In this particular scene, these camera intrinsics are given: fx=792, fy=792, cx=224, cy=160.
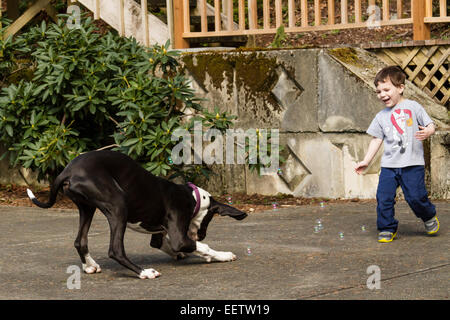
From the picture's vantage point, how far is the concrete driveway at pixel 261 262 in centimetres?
424

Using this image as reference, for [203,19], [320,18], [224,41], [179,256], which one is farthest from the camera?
[224,41]

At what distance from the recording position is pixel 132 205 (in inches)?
189

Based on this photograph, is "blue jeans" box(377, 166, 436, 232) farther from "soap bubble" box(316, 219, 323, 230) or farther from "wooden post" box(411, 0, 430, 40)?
"wooden post" box(411, 0, 430, 40)

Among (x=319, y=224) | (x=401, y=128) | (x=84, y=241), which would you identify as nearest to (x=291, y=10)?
(x=319, y=224)

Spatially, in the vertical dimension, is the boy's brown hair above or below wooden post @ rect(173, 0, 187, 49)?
below

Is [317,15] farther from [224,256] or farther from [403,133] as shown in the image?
[224,256]

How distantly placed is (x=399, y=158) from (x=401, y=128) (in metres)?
0.22

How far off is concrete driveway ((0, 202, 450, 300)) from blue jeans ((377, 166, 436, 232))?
0.53 feet

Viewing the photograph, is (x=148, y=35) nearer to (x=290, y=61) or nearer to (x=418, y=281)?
(x=290, y=61)

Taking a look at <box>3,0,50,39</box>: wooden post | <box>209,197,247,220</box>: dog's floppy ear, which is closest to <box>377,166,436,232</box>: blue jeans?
<box>209,197,247,220</box>: dog's floppy ear

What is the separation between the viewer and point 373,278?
174 inches

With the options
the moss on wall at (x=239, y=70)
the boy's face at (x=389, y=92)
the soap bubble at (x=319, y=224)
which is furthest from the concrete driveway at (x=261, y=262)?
the moss on wall at (x=239, y=70)

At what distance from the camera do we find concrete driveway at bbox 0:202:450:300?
4238mm

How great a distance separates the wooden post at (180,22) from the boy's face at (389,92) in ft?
13.0
